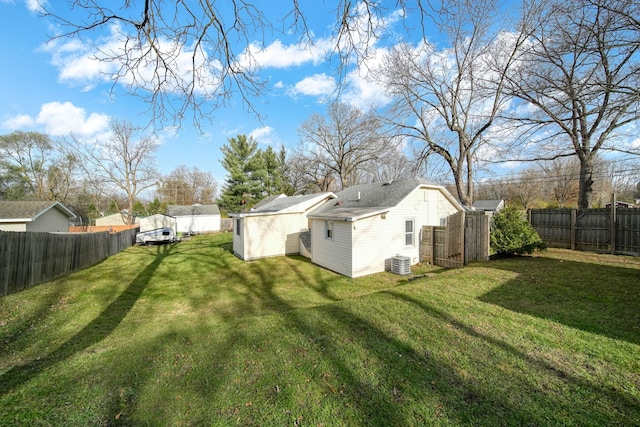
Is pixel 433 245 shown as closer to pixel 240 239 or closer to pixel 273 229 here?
pixel 273 229

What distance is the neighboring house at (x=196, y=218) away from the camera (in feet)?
101

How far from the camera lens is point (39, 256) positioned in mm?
8664

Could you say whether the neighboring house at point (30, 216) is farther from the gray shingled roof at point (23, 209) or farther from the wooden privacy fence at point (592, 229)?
the wooden privacy fence at point (592, 229)

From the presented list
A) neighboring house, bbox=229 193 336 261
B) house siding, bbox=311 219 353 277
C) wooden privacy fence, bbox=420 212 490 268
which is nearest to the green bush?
wooden privacy fence, bbox=420 212 490 268

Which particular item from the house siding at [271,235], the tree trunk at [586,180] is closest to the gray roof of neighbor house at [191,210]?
the house siding at [271,235]

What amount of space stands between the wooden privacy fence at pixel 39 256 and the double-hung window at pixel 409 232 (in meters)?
12.9

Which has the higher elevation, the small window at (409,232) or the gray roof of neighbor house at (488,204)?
the gray roof of neighbor house at (488,204)

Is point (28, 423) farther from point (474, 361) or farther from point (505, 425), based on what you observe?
point (474, 361)

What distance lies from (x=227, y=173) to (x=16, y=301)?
29.0 m

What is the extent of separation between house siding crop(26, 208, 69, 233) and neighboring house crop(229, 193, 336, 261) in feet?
39.8

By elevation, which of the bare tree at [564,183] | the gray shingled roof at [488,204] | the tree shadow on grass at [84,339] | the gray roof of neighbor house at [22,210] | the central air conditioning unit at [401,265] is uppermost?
the bare tree at [564,183]

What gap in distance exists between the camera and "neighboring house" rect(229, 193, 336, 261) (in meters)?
14.1

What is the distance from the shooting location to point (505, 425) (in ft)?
7.43

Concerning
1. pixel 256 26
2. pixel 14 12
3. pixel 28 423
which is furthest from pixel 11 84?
pixel 28 423
